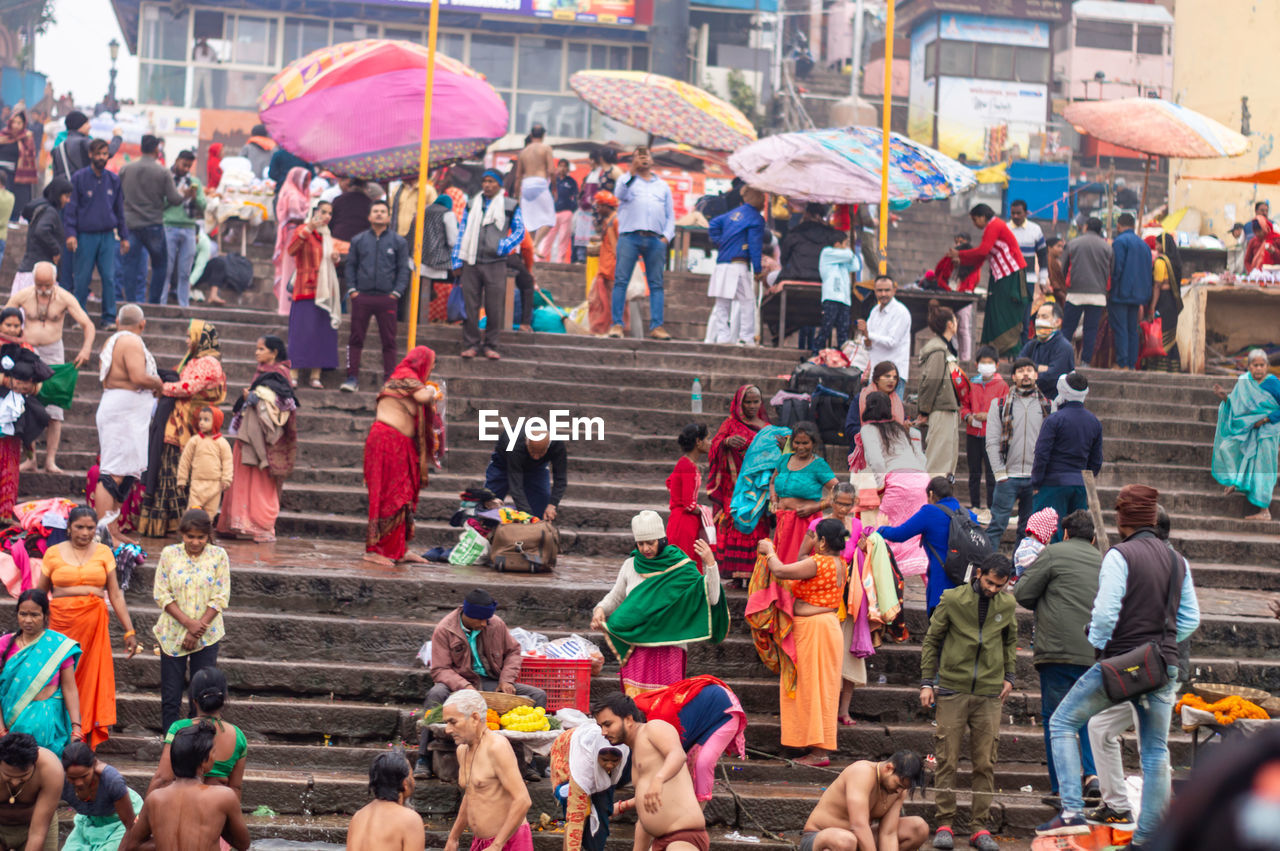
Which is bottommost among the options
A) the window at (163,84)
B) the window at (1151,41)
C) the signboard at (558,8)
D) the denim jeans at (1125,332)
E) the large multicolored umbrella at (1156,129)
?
the denim jeans at (1125,332)

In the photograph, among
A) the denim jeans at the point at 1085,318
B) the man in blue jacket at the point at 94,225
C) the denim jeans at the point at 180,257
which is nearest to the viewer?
the man in blue jacket at the point at 94,225

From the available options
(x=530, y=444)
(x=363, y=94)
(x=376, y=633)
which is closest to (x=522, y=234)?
(x=363, y=94)

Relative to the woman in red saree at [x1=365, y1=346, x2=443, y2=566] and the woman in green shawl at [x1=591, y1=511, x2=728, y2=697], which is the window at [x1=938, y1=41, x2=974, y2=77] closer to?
the woman in red saree at [x1=365, y1=346, x2=443, y2=566]

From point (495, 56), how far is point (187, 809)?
2698cm

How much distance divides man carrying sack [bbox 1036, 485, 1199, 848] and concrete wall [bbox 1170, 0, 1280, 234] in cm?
1505

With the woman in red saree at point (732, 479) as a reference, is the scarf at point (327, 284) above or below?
above

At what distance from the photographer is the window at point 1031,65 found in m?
34.6

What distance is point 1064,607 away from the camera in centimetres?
816

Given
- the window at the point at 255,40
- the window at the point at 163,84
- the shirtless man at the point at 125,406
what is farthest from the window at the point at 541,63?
the shirtless man at the point at 125,406

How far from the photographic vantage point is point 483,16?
30.7m

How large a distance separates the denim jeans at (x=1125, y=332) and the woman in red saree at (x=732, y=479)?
6763 mm

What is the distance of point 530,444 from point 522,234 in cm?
376

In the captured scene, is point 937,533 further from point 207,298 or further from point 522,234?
point 207,298

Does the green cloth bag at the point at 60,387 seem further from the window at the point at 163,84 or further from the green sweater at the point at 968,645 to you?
the window at the point at 163,84
